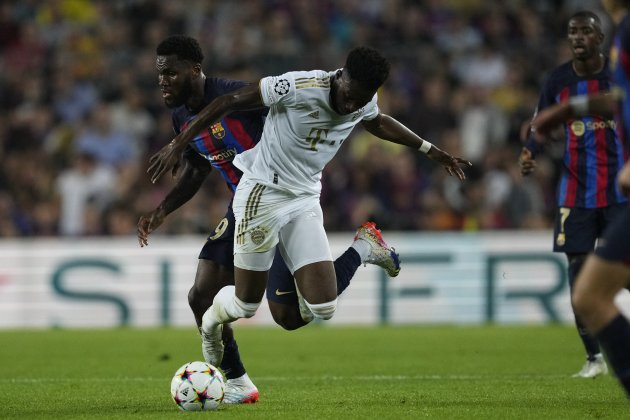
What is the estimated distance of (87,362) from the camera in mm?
10695

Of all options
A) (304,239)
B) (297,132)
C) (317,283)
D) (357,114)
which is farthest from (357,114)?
(317,283)

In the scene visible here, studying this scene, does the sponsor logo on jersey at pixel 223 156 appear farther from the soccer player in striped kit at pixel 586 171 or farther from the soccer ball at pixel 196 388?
the soccer player in striped kit at pixel 586 171

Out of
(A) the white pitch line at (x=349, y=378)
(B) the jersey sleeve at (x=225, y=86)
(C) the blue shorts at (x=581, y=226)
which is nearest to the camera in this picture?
(B) the jersey sleeve at (x=225, y=86)

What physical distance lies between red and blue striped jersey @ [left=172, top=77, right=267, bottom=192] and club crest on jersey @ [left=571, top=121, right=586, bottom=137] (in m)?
2.70

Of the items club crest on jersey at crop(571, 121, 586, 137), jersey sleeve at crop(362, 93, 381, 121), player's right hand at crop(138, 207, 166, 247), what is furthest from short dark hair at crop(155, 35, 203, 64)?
club crest on jersey at crop(571, 121, 586, 137)

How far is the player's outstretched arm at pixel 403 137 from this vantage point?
7.92 meters

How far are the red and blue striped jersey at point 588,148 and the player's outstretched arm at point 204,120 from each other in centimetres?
281

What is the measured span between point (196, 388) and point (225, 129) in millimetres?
1838

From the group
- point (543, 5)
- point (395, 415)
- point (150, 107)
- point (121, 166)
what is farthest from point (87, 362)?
point (543, 5)

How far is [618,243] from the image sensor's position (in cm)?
518

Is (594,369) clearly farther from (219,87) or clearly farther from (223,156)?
(219,87)

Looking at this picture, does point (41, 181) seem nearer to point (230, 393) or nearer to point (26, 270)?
point (26, 270)

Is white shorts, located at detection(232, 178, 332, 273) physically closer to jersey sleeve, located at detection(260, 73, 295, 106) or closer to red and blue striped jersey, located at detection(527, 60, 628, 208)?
jersey sleeve, located at detection(260, 73, 295, 106)

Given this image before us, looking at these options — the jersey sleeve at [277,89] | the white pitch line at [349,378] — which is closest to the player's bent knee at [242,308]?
the jersey sleeve at [277,89]
